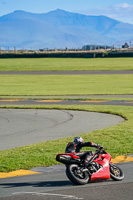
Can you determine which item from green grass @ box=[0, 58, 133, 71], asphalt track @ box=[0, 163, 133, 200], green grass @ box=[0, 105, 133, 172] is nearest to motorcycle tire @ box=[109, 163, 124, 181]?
asphalt track @ box=[0, 163, 133, 200]

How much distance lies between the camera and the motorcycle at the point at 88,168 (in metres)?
11.4

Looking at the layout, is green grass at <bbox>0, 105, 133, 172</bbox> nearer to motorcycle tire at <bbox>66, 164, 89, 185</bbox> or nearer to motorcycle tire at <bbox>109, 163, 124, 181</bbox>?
motorcycle tire at <bbox>109, 163, 124, 181</bbox>

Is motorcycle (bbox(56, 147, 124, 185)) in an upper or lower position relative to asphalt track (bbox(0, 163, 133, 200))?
upper

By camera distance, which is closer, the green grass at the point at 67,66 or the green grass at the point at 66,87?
the green grass at the point at 66,87

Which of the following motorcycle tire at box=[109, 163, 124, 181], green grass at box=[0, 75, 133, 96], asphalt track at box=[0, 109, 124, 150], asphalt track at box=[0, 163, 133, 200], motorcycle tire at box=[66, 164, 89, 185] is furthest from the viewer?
green grass at box=[0, 75, 133, 96]

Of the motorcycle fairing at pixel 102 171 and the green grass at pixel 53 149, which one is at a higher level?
the motorcycle fairing at pixel 102 171

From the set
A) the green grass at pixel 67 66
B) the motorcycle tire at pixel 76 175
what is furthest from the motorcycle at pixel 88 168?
the green grass at pixel 67 66

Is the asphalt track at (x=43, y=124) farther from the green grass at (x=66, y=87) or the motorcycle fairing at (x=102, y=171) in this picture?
the green grass at (x=66, y=87)

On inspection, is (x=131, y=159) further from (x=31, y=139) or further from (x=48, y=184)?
(x=31, y=139)

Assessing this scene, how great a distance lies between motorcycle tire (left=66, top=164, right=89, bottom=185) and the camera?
37.4 ft

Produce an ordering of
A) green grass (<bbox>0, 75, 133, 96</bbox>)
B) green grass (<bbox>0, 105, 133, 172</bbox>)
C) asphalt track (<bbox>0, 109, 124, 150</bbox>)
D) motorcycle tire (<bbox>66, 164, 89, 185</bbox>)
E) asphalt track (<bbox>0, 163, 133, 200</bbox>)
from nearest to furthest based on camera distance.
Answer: asphalt track (<bbox>0, 163, 133, 200</bbox>) → motorcycle tire (<bbox>66, 164, 89, 185</bbox>) → green grass (<bbox>0, 105, 133, 172</bbox>) → asphalt track (<bbox>0, 109, 124, 150</bbox>) → green grass (<bbox>0, 75, 133, 96</bbox>)

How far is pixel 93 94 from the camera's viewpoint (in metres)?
45.0

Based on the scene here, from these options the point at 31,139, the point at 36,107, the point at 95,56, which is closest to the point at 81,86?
the point at 36,107

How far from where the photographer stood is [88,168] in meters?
11.7
